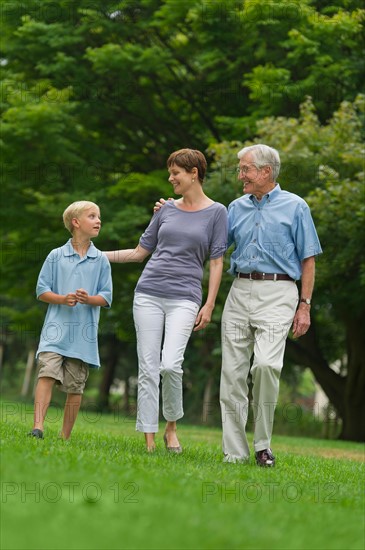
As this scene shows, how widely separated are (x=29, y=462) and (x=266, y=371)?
2476 millimetres

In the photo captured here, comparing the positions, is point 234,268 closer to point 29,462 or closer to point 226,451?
point 226,451

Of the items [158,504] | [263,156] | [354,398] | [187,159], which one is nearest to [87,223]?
[187,159]

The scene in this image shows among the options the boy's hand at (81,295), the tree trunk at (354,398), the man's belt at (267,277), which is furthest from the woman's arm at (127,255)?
the tree trunk at (354,398)

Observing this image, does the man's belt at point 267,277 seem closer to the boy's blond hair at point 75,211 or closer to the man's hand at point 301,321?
the man's hand at point 301,321

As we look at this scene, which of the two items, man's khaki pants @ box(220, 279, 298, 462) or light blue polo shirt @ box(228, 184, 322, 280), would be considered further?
light blue polo shirt @ box(228, 184, 322, 280)

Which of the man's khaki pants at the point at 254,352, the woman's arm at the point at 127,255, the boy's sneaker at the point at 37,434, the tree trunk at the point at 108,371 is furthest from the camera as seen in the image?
the tree trunk at the point at 108,371

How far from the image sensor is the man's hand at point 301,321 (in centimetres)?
759

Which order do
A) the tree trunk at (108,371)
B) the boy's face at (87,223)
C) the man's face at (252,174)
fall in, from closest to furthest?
the man's face at (252,174) < the boy's face at (87,223) < the tree trunk at (108,371)

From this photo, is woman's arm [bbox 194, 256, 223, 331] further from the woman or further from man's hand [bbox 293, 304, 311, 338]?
man's hand [bbox 293, 304, 311, 338]

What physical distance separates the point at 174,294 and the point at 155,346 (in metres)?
0.46

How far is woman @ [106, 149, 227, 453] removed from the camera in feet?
25.5

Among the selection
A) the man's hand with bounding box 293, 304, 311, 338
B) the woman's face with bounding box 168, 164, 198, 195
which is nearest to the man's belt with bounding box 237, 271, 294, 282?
the man's hand with bounding box 293, 304, 311, 338

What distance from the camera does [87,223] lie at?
796 cm

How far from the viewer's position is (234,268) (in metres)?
7.80
